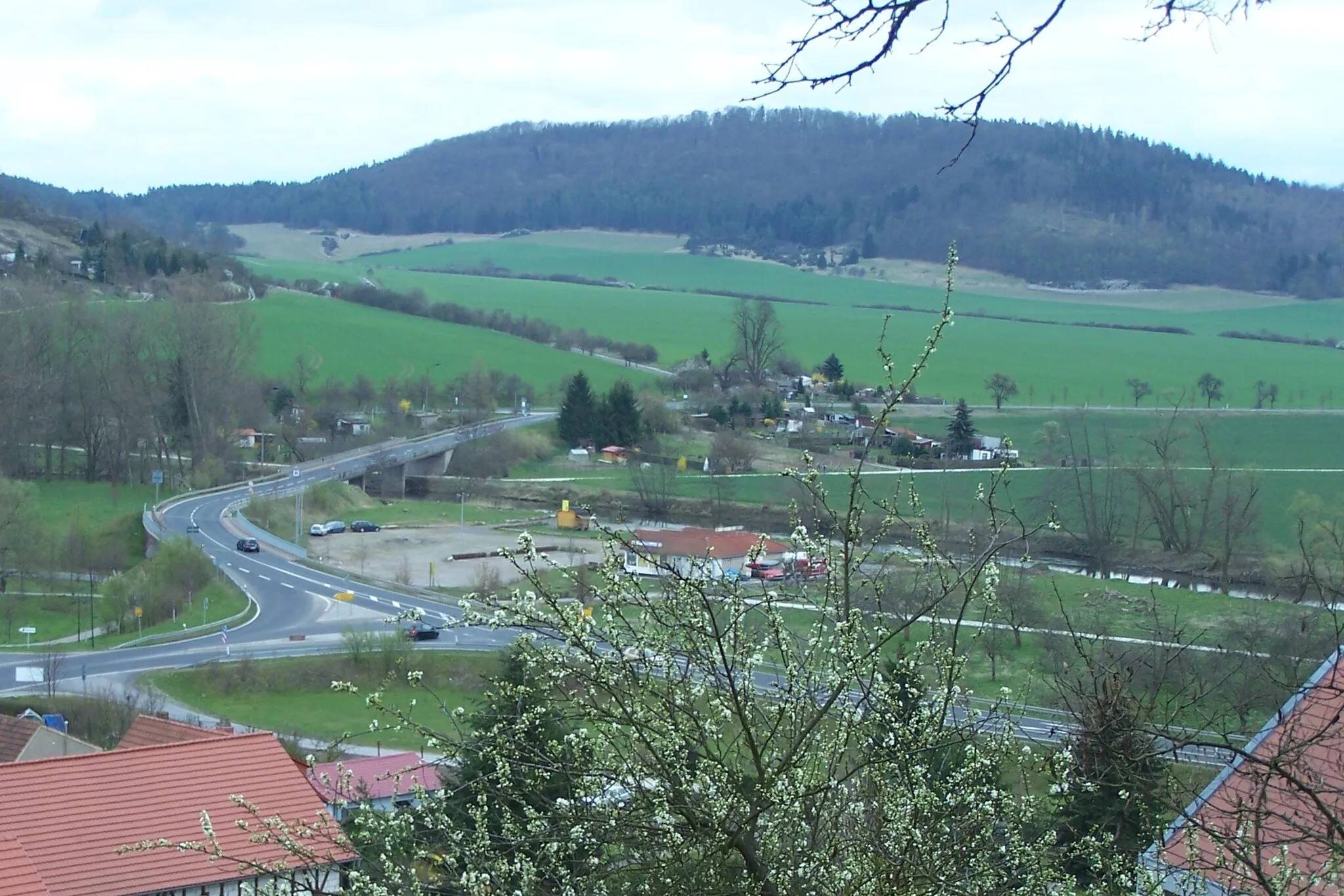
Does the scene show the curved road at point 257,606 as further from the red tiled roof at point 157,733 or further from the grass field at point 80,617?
the red tiled roof at point 157,733

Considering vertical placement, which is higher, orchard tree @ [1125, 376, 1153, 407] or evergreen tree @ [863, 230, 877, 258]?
evergreen tree @ [863, 230, 877, 258]

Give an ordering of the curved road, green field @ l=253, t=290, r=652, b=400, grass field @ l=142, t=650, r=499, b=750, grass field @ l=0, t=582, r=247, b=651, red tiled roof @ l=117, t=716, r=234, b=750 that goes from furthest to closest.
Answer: green field @ l=253, t=290, r=652, b=400, grass field @ l=0, t=582, r=247, b=651, the curved road, grass field @ l=142, t=650, r=499, b=750, red tiled roof @ l=117, t=716, r=234, b=750

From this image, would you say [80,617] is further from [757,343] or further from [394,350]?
[394,350]

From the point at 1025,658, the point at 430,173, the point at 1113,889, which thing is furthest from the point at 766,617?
the point at 430,173

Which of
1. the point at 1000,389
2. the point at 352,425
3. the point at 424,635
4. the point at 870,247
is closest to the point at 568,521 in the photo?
the point at 424,635

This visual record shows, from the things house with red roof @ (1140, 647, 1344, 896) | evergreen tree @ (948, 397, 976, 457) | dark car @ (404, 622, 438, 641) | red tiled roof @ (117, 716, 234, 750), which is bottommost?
dark car @ (404, 622, 438, 641)

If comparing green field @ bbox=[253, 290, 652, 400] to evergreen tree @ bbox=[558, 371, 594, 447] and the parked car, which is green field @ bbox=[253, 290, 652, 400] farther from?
the parked car

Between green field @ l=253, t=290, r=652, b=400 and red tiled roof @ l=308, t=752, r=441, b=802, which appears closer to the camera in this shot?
red tiled roof @ l=308, t=752, r=441, b=802

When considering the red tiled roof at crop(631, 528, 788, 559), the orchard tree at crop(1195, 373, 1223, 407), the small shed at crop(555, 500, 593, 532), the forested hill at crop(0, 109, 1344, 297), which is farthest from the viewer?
the forested hill at crop(0, 109, 1344, 297)

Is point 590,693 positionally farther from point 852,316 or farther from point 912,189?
point 912,189

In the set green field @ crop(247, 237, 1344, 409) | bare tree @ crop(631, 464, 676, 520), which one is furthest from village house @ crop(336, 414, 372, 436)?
green field @ crop(247, 237, 1344, 409)
